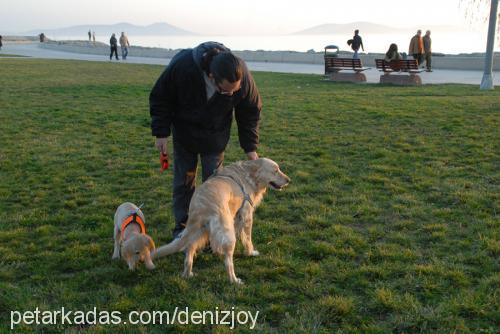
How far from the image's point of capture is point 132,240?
15.1ft

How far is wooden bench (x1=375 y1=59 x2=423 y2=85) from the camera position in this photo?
1934 cm

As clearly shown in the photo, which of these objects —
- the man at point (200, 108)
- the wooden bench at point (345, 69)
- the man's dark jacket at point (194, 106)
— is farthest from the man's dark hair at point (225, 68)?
the wooden bench at point (345, 69)

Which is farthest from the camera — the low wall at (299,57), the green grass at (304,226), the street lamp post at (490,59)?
the low wall at (299,57)

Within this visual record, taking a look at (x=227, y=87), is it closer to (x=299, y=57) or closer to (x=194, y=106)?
(x=194, y=106)

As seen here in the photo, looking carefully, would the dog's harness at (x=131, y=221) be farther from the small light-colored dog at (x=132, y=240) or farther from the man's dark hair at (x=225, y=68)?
the man's dark hair at (x=225, y=68)

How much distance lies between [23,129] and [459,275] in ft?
32.2

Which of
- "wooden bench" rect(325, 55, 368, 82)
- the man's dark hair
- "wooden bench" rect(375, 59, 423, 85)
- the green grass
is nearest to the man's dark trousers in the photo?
the green grass

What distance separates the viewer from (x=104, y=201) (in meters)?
6.71

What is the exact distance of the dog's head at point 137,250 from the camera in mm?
4578

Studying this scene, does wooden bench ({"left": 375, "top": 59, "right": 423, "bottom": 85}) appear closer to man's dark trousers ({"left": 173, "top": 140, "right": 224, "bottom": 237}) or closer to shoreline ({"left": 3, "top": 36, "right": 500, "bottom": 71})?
shoreline ({"left": 3, "top": 36, "right": 500, "bottom": 71})

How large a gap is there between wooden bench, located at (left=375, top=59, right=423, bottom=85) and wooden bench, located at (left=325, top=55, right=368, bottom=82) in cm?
98

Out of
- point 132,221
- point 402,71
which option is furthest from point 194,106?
point 402,71

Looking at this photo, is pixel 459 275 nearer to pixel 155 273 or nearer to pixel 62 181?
pixel 155 273

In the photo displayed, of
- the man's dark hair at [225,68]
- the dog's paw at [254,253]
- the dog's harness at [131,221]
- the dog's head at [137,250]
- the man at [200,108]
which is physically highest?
the man's dark hair at [225,68]
